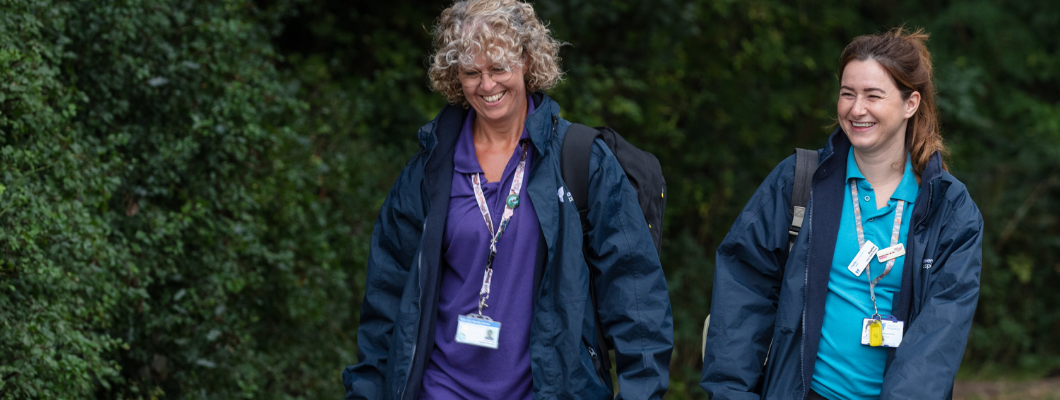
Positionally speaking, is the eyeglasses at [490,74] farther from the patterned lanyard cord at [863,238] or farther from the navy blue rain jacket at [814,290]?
the patterned lanyard cord at [863,238]

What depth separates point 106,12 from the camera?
158 inches

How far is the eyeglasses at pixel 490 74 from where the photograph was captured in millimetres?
2723

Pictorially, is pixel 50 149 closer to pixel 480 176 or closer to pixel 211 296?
pixel 211 296

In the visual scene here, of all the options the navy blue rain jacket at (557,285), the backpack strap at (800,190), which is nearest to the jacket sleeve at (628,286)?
the navy blue rain jacket at (557,285)

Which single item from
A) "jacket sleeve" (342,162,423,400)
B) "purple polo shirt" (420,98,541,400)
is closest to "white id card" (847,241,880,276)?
"purple polo shirt" (420,98,541,400)

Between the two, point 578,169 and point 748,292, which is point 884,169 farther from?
point 578,169

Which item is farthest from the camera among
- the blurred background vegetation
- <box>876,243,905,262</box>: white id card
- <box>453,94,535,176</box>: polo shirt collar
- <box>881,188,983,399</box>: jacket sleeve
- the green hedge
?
the blurred background vegetation

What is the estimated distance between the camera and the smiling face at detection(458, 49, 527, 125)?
8.93 ft

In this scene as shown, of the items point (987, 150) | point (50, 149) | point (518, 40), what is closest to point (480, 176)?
point (518, 40)

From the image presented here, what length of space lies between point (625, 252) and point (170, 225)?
2187mm

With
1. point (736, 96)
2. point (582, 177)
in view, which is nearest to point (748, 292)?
point (582, 177)

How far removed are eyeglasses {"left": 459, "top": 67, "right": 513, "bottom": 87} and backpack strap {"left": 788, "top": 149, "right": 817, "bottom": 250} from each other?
880 mm

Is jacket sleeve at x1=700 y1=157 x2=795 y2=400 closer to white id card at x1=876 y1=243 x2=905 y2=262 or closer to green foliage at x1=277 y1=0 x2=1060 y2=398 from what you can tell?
white id card at x1=876 y1=243 x2=905 y2=262

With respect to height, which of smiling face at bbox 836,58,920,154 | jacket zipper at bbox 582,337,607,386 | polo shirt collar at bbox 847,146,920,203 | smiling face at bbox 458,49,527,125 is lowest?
jacket zipper at bbox 582,337,607,386
